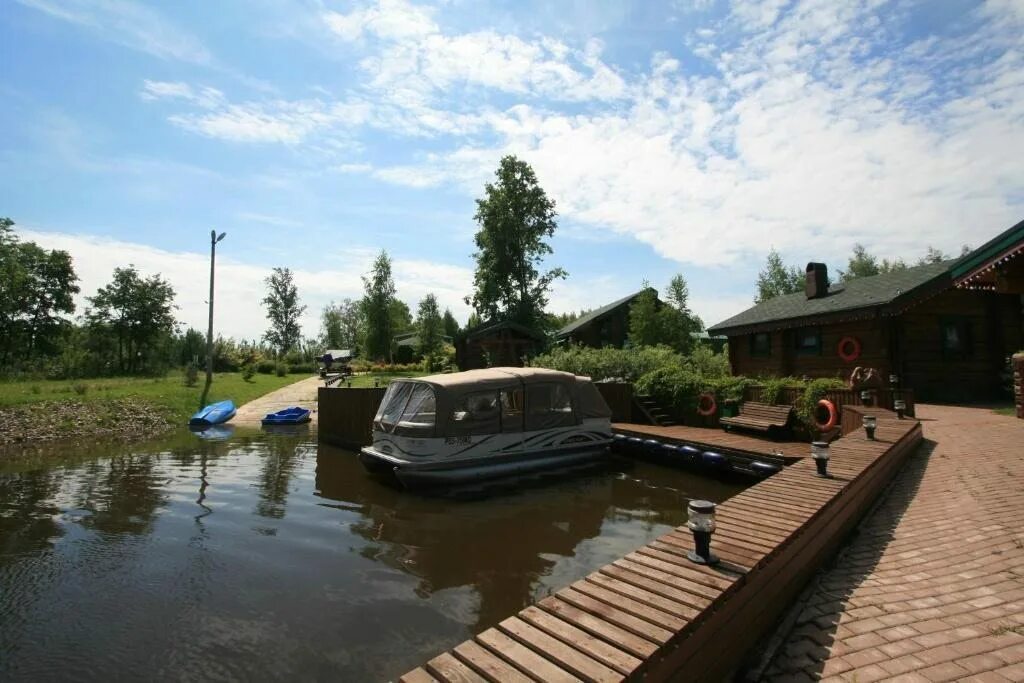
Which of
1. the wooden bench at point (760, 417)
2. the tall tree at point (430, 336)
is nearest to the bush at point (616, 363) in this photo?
the wooden bench at point (760, 417)

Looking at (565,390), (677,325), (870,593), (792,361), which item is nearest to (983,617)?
(870,593)

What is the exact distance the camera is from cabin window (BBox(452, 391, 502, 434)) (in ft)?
39.7

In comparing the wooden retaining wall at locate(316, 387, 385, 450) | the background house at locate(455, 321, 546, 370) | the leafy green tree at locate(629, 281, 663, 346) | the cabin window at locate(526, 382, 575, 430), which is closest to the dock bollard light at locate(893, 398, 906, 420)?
the cabin window at locate(526, 382, 575, 430)

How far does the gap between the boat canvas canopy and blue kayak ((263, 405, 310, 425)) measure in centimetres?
1273

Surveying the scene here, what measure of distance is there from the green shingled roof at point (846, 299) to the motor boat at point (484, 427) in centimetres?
1247

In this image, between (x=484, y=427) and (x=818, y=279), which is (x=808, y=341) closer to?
(x=818, y=279)

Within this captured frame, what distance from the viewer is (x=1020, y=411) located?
43.7ft

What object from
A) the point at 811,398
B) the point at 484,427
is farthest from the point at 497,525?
the point at 811,398

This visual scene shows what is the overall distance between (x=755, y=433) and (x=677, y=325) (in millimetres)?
23073

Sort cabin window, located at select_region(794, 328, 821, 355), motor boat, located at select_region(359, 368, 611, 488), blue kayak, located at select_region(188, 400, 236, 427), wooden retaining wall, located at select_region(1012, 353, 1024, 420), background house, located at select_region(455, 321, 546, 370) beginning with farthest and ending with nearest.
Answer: background house, located at select_region(455, 321, 546, 370), blue kayak, located at select_region(188, 400, 236, 427), cabin window, located at select_region(794, 328, 821, 355), wooden retaining wall, located at select_region(1012, 353, 1024, 420), motor boat, located at select_region(359, 368, 611, 488)

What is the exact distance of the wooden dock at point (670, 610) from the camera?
3.27m

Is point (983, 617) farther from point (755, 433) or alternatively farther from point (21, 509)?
point (21, 509)

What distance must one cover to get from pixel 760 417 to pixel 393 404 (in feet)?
32.8

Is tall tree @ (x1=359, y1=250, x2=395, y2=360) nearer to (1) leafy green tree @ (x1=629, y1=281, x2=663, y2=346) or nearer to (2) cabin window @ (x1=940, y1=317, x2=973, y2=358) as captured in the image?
(1) leafy green tree @ (x1=629, y1=281, x2=663, y2=346)
